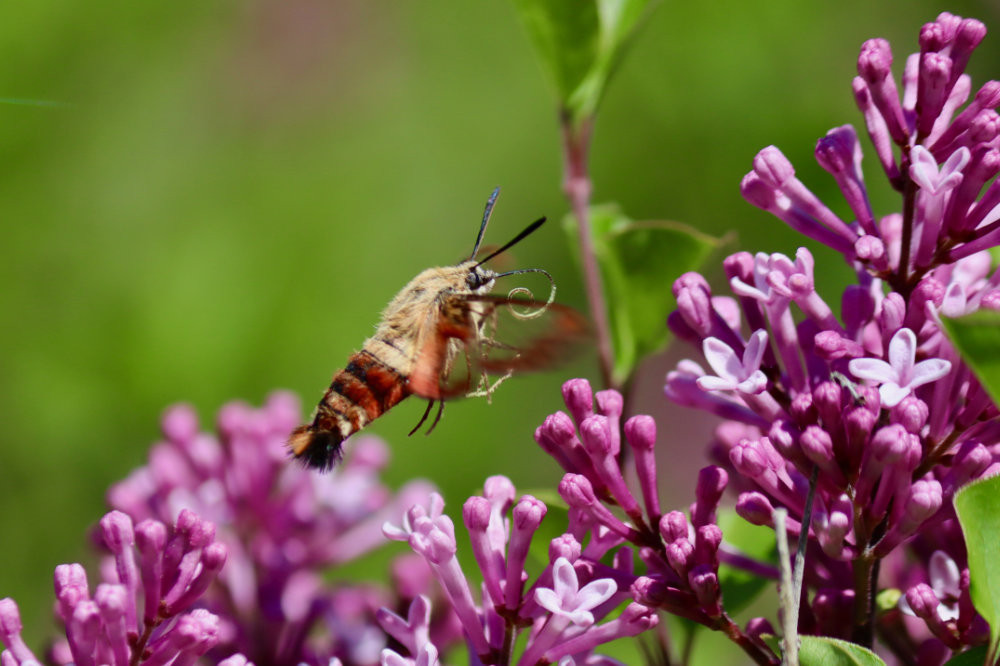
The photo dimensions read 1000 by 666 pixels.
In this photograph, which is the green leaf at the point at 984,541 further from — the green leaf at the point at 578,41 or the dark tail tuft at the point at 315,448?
the dark tail tuft at the point at 315,448

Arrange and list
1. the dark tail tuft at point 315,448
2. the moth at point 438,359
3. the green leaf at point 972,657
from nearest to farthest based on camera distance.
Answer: the green leaf at point 972,657 → the moth at point 438,359 → the dark tail tuft at point 315,448

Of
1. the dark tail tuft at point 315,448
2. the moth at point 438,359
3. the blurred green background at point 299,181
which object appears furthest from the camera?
the blurred green background at point 299,181

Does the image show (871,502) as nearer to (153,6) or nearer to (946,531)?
(946,531)

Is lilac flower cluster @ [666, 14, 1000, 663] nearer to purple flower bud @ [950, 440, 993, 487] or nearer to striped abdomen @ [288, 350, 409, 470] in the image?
purple flower bud @ [950, 440, 993, 487]

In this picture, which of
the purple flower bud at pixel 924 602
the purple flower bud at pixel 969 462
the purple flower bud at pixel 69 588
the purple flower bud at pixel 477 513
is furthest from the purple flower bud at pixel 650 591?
the purple flower bud at pixel 69 588

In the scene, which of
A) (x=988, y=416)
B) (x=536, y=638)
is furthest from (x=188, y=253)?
(x=988, y=416)

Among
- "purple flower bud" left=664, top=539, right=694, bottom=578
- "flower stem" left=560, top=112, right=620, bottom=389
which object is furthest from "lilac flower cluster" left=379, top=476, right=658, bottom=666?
"flower stem" left=560, top=112, right=620, bottom=389

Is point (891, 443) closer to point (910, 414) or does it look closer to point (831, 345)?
point (910, 414)

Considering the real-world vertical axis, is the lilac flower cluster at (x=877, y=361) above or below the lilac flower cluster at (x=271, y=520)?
above

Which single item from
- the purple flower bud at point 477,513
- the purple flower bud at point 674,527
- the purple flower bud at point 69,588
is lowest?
the purple flower bud at point 674,527
